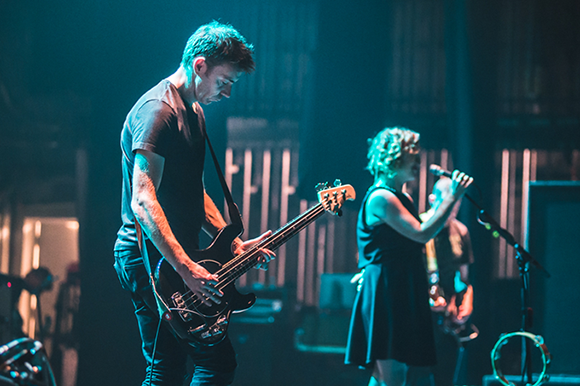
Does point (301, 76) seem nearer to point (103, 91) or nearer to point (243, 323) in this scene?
point (103, 91)

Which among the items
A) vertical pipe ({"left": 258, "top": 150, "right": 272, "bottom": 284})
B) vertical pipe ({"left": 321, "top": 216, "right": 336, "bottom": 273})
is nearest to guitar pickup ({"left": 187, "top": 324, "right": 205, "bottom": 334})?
vertical pipe ({"left": 258, "top": 150, "right": 272, "bottom": 284})

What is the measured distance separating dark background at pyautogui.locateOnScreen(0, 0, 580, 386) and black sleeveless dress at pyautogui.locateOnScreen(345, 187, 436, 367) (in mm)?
1056

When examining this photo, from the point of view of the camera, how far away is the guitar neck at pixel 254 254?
219 cm

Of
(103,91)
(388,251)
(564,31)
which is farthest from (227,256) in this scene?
(564,31)

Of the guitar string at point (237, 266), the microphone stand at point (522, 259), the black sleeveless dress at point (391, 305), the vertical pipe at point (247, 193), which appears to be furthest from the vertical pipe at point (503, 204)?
the guitar string at point (237, 266)

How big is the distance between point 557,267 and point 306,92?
2.27 metres

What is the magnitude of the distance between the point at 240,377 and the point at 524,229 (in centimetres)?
242

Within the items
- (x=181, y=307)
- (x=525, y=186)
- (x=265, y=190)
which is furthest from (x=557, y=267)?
(x=181, y=307)

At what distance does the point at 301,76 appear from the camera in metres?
3.90

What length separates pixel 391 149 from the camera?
9.90 ft

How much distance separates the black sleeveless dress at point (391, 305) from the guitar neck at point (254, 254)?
1.91 feet

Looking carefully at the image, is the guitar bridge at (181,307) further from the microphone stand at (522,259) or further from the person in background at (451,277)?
the person in background at (451,277)

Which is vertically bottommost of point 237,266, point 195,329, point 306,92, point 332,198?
point 195,329

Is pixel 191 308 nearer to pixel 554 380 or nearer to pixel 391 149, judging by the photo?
pixel 391 149
